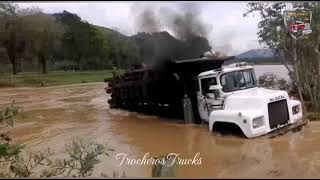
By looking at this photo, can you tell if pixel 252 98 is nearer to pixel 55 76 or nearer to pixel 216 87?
pixel 216 87

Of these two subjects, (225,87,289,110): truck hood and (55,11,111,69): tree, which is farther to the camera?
(225,87,289,110): truck hood

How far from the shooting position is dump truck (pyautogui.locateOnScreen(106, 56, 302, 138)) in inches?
427

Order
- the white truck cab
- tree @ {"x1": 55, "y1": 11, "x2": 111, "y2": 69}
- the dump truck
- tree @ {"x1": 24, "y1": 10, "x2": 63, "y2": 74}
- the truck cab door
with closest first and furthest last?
tree @ {"x1": 24, "y1": 10, "x2": 63, "y2": 74}, tree @ {"x1": 55, "y1": 11, "x2": 111, "y2": 69}, the white truck cab, the dump truck, the truck cab door

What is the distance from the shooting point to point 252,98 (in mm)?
11055

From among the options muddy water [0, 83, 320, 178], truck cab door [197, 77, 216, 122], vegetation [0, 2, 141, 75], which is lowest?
muddy water [0, 83, 320, 178]

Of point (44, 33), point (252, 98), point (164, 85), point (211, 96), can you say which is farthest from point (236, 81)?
point (44, 33)

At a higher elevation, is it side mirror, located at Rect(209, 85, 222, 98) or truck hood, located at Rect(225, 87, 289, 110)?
side mirror, located at Rect(209, 85, 222, 98)

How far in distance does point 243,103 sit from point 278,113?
0.94 meters

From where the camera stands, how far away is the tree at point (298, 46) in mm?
17172

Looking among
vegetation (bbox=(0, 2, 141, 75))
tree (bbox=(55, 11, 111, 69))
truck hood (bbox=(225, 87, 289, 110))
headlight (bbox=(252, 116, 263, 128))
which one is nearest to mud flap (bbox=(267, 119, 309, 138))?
headlight (bbox=(252, 116, 263, 128))

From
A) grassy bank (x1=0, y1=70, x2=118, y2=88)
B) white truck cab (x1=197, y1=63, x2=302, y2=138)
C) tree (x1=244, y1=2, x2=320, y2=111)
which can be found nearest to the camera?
grassy bank (x1=0, y1=70, x2=118, y2=88)

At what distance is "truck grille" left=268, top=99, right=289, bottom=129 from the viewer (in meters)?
10.9

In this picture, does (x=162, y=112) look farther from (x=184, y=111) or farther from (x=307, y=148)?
(x=307, y=148)

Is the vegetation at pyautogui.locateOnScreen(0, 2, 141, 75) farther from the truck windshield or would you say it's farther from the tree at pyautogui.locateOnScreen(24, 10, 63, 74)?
the truck windshield
